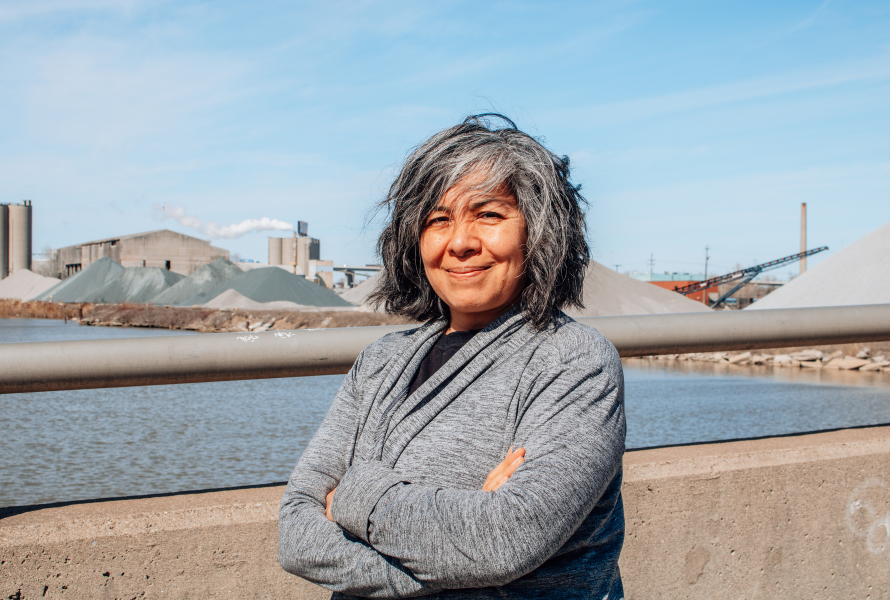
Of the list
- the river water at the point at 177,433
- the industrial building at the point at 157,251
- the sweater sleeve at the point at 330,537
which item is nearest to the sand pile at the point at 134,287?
the industrial building at the point at 157,251

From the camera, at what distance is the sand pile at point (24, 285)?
226 feet

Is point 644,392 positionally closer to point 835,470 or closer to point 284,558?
point 835,470

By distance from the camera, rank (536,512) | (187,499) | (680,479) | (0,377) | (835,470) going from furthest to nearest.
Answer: (835,470) < (680,479) < (187,499) < (0,377) < (536,512)

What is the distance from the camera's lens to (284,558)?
1.27 metres

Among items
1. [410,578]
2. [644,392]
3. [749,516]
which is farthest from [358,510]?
[644,392]

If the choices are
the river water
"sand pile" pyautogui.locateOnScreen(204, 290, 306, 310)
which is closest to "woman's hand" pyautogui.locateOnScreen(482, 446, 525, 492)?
the river water

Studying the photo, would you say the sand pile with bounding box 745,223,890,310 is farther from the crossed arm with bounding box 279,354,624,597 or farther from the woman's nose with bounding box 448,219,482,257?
the crossed arm with bounding box 279,354,624,597

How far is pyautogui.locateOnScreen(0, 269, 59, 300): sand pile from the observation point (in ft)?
226

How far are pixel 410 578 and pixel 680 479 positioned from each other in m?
1.01

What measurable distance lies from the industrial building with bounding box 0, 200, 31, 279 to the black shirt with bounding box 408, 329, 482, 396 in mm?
101411

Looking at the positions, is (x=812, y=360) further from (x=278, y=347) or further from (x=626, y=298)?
(x=278, y=347)

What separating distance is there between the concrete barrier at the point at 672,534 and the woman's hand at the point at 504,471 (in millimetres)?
619

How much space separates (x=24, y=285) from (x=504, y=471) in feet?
269

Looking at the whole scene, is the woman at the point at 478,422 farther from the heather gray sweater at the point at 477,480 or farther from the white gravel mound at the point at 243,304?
the white gravel mound at the point at 243,304
